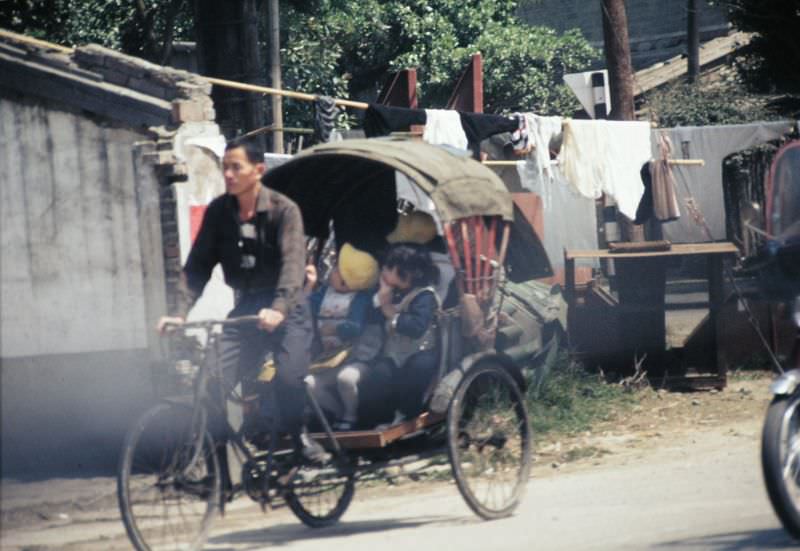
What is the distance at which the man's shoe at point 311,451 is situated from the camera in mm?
6992

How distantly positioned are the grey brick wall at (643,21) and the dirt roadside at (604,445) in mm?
20080

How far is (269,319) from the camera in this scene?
6.53 meters

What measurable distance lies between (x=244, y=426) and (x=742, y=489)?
120 inches

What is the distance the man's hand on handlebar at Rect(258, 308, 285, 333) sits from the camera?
6.53 meters

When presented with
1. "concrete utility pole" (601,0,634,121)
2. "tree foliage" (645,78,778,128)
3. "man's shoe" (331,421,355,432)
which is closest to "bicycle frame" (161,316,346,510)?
"man's shoe" (331,421,355,432)

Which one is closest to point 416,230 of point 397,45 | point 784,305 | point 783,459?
point 784,305

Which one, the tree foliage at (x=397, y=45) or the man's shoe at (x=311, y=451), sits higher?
the tree foliage at (x=397, y=45)

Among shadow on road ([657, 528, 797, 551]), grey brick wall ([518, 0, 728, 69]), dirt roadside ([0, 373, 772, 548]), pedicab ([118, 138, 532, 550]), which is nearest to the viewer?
shadow on road ([657, 528, 797, 551])

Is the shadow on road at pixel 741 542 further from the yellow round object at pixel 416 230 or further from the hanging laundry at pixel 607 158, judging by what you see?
the hanging laundry at pixel 607 158

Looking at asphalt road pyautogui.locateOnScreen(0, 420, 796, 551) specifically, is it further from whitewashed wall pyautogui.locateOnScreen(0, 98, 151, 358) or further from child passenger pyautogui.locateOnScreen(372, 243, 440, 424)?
whitewashed wall pyautogui.locateOnScreen(0, 98, 151, 358)

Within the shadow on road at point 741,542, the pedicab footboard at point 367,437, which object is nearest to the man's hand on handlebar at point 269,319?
the pedicab footboard at point 367,437

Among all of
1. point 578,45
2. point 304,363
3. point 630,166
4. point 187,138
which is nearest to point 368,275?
point 304,363

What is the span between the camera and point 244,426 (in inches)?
279

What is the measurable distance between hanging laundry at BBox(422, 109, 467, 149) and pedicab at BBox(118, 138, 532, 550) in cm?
312
